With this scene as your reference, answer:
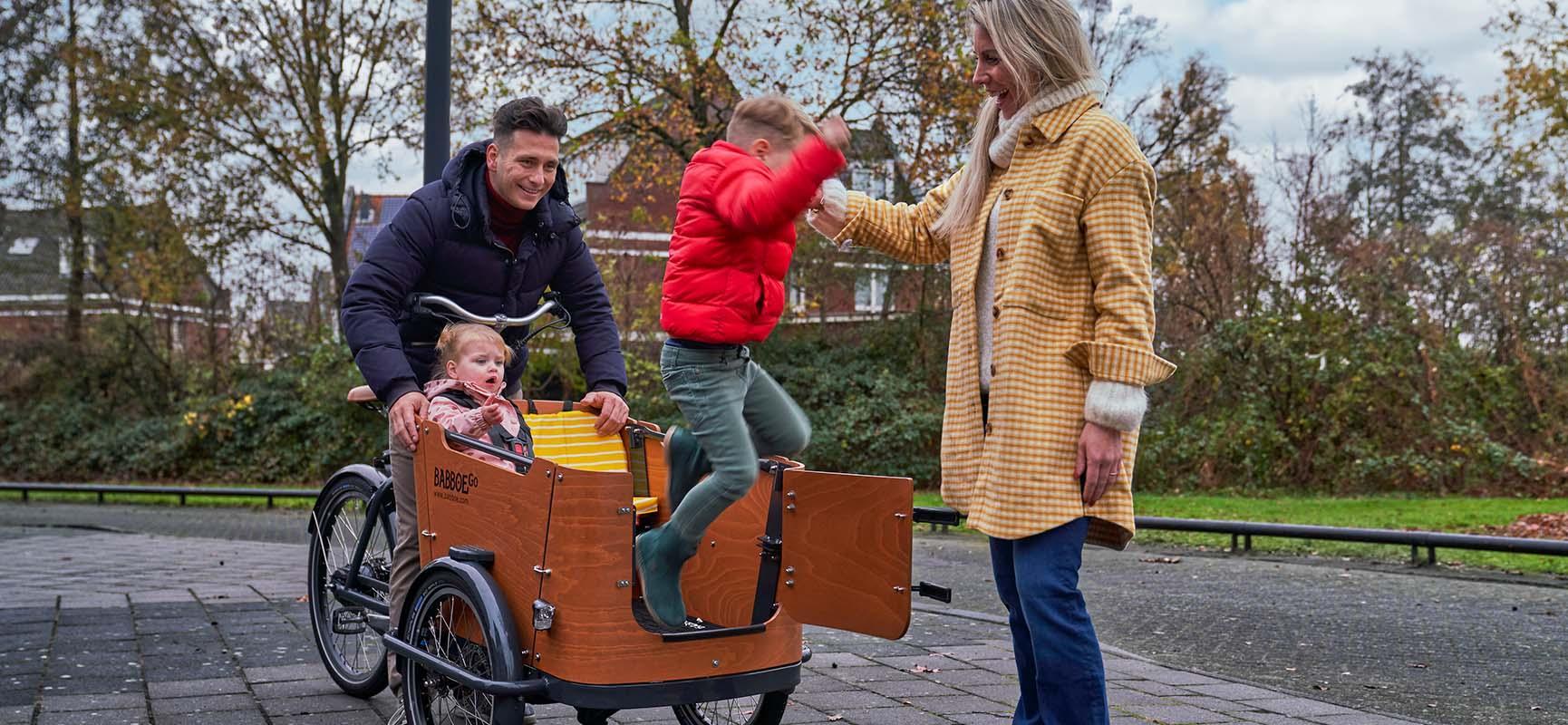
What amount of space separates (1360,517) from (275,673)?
9.70 m

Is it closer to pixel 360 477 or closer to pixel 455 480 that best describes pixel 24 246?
pixel 360 477

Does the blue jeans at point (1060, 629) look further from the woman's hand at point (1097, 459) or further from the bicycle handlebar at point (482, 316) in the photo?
the bicycle handlebar at point (482, 316)

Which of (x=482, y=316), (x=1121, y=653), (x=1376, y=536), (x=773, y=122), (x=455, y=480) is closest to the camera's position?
(x=773, y=122)

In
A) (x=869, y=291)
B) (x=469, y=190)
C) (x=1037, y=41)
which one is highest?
(x=869, y=291)

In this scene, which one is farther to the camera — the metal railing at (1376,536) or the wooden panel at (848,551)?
the metal railing at (1376,536)

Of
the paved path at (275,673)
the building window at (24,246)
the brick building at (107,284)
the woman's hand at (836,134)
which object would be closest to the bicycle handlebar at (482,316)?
the paved path at (275,673)

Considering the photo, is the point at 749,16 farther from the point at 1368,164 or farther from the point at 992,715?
the point at 992,715

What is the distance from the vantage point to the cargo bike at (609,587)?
10.4ft

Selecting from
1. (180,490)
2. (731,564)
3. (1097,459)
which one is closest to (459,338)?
(731,564)

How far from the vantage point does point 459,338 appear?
402cm

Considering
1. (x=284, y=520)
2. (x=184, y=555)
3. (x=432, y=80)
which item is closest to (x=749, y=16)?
(x=284, y=520)

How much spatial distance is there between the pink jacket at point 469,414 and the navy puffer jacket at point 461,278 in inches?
3.4

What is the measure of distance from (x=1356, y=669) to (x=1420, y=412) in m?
10.3

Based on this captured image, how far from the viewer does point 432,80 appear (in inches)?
234
